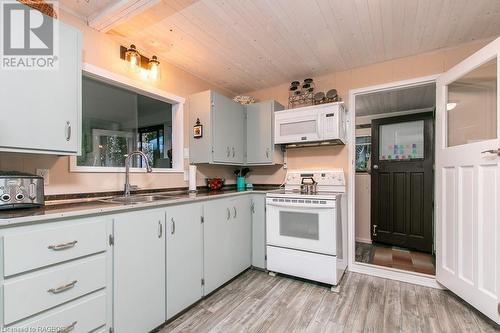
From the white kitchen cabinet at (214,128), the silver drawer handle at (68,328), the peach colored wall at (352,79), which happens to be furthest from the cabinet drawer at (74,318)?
the peach colored wall at (352,79)

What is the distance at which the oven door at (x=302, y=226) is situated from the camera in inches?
→ 88.4

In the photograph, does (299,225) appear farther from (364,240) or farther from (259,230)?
(364,240)

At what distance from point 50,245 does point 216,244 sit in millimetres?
1306

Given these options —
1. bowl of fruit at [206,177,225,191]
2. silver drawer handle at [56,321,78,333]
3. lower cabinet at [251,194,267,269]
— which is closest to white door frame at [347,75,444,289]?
lower cabinet at [251,194,267,269]

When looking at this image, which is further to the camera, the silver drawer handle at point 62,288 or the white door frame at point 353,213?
the white door frame at point 353,213

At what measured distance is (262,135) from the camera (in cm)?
300

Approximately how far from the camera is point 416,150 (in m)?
3.50

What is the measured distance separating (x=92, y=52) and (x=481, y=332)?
3573mm

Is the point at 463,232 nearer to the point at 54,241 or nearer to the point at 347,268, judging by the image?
the point at 347,268

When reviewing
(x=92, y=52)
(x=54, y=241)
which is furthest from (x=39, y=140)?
(x=92, y=52)

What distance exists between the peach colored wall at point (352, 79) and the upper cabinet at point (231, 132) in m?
0.28

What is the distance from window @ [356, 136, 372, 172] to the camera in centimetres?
398

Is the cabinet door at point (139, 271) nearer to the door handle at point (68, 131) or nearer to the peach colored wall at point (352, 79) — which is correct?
the door handle at point (68, 131)

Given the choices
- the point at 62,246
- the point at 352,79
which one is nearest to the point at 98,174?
the point at 62,246
